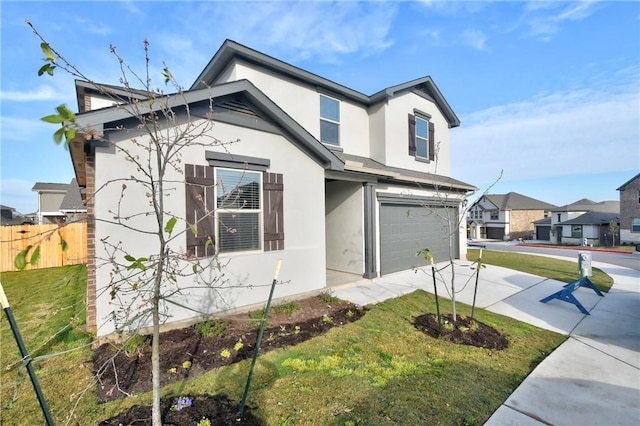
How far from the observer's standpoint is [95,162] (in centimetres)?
441

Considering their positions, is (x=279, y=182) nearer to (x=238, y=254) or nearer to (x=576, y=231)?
(x=238, y=254)

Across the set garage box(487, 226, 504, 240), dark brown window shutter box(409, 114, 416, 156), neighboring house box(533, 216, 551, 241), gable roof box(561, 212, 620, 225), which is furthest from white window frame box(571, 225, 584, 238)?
dark brown window shutter box(409, 114, 416, 156)

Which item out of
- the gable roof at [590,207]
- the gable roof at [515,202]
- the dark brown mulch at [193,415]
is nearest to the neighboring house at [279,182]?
the dark brown mulch at [193,415]

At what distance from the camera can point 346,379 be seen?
11.8 ft

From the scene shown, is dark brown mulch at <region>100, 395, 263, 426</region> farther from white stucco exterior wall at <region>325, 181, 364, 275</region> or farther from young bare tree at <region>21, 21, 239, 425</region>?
white stucco exterior wall at <region>325, 181, 364, 275</region>

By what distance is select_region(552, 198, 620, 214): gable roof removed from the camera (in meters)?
40.1

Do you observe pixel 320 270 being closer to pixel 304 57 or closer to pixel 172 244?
pixel 172 244

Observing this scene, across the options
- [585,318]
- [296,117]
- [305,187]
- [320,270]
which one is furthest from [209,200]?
[585,318]

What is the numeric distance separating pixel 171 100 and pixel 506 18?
9274 mm

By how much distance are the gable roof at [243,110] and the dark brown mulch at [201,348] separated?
10.6ft

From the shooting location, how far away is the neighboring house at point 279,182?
458 cm

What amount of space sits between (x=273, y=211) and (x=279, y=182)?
68 centimetres

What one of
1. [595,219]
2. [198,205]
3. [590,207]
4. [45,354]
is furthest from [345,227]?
[590,207]

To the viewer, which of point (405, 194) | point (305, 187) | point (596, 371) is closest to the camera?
point (596, 371)
